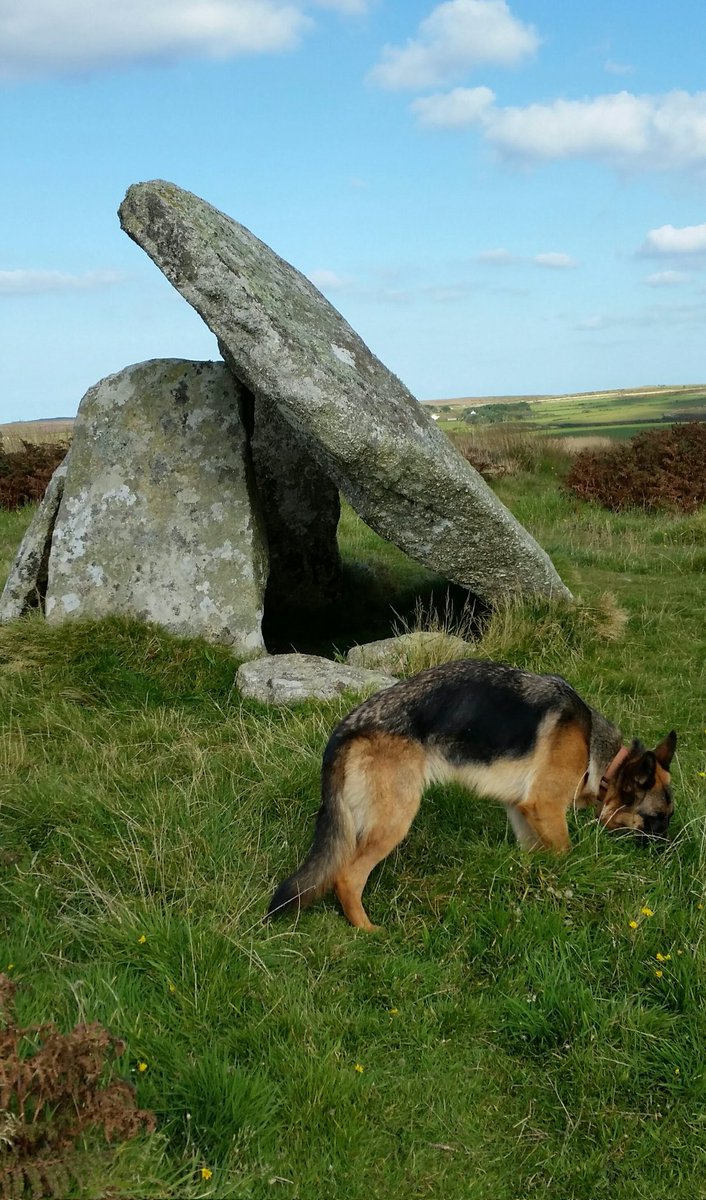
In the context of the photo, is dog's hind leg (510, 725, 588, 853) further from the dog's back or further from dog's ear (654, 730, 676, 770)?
dog's ear (654, 730, 676, 770)

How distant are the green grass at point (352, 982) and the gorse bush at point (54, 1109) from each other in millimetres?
100

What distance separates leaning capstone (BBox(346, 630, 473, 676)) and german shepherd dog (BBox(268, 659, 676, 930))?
2754 millimetres

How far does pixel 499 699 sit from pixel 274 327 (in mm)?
3892

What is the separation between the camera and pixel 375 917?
5102mm

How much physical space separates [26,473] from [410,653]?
Result: 11639 mm

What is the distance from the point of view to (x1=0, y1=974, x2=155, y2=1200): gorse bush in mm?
3006

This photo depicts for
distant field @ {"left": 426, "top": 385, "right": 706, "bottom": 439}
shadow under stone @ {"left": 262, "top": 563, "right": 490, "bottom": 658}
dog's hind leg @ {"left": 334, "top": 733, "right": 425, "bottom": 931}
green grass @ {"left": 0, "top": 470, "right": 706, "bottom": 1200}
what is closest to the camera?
green grass @ {"left": 0, "top": 470, "right": 706, "bottom": 1200}

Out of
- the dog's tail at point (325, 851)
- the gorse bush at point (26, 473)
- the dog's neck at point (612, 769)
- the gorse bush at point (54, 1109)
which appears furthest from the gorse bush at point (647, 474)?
the gorse bush at point (54, 1109)

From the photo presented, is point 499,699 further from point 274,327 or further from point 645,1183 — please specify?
point 274,327

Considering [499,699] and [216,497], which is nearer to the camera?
[499,699]

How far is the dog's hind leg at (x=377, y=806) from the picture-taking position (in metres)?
4.94

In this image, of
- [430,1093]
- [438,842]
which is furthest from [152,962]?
[438,842]

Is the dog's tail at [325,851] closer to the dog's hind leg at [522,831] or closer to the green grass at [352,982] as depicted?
the green grass at [352,982]

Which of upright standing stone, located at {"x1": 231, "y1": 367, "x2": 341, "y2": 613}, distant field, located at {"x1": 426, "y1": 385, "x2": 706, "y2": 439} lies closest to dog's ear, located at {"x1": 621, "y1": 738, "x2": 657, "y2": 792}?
upright standing stone, located at {"x1": 231, "y1": 367, "x2": 341, "y2": 613}
